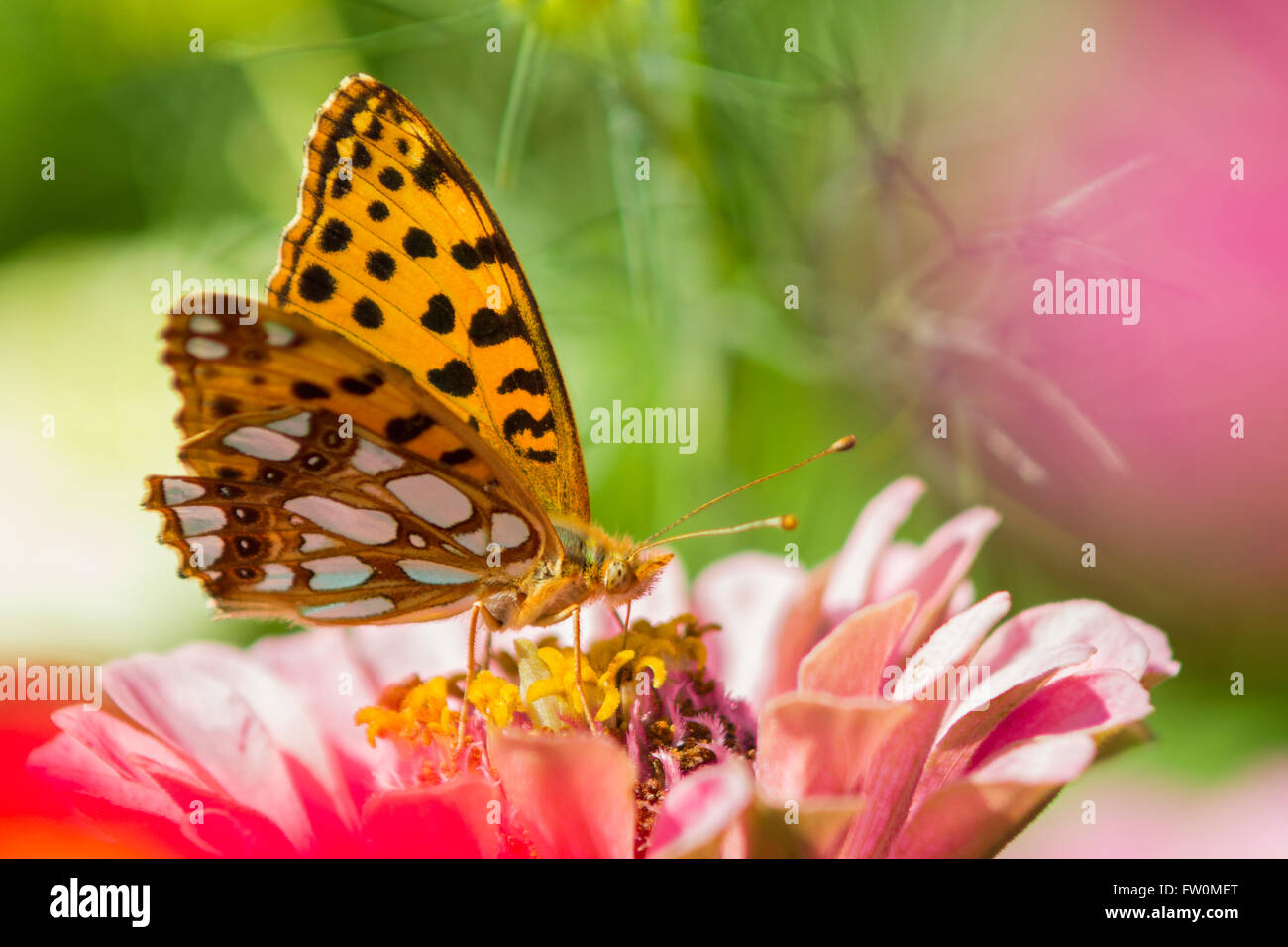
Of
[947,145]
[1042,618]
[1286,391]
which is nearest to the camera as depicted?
[1042,618]

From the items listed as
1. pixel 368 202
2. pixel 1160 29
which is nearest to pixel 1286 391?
pixel 1160 29

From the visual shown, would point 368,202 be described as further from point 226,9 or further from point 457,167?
point 226,9

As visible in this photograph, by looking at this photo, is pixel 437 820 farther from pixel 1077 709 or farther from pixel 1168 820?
pixel 1168 820

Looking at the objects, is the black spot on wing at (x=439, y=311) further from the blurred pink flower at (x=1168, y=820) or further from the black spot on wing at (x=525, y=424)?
the blurred pink flower at (x=1168, y=820)

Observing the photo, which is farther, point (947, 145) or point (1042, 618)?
point (947, 145)
